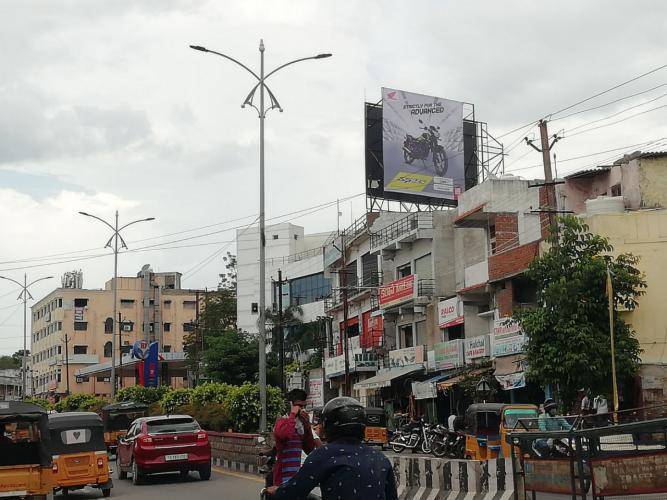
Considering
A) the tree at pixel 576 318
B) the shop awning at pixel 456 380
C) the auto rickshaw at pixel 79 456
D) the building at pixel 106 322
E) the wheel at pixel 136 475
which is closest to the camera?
the auto rickshaw at pixel 79 456

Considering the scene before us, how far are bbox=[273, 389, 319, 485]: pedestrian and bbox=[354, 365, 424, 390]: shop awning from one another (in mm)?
35370

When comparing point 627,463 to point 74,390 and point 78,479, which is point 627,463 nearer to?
point 78,479

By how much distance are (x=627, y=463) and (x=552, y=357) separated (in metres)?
20.5

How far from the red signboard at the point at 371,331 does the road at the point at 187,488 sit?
28730 millimetres

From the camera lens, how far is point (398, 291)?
49125 mm

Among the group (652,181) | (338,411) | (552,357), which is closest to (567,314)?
(552,357)

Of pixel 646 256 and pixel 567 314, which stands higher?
pixel 646 256

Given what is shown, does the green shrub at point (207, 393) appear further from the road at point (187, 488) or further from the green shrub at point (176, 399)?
the road at point (187, 488)

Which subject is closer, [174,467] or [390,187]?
[174,467]

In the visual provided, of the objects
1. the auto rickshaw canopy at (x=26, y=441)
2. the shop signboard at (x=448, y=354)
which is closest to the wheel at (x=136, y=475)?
the auto rickshaw canopy at (x=26, y=441)

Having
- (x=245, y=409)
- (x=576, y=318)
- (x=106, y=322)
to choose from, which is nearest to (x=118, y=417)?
(x=245, y=409)

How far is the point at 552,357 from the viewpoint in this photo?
28.0m

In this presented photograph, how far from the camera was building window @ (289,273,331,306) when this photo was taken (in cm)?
7175

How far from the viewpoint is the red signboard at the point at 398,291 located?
4734cm
